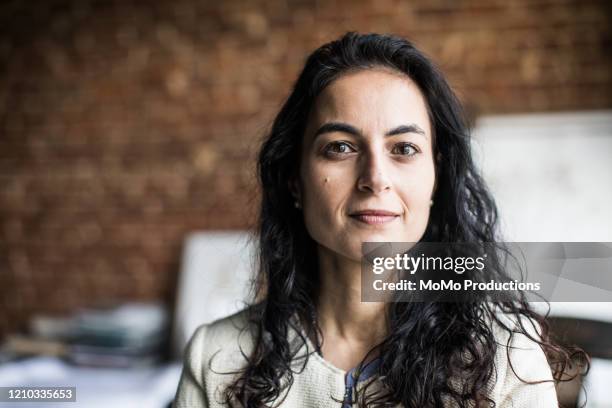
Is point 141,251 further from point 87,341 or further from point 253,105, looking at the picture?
point 253,105

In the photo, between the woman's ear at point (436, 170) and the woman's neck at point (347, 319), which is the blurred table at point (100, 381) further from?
the woman's ear at point (436, 170)

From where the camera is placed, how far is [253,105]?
2.77 m

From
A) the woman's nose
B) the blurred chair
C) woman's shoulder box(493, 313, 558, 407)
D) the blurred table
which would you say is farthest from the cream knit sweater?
the blurred chair

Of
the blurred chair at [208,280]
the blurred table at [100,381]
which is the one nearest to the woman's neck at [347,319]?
the blurred table at [100,381]

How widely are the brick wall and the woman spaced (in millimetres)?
1320

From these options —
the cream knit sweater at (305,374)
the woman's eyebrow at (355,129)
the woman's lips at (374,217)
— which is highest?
the woman's eyebrow at (355,129)

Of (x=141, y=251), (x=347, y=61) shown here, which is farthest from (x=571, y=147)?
(x=141, y=251)

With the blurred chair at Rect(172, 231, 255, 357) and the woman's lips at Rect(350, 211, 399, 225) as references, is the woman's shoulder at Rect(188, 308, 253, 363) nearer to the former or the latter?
the woman's lips at Rect(350, 211, 399, 225)

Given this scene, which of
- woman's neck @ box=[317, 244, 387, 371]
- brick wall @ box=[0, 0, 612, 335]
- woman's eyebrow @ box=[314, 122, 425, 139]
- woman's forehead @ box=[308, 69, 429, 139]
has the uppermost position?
brick wall @ box=[0, 0, 612, 335]

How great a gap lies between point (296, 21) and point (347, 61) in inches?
66.0

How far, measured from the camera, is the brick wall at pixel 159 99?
99.2 inches

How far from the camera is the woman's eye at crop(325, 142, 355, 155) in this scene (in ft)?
3.57

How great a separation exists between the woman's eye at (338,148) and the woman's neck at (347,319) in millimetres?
223

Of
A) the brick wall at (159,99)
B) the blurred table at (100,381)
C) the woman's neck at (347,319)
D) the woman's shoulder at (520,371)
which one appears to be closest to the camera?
the woman's shoulder at (520,371)
